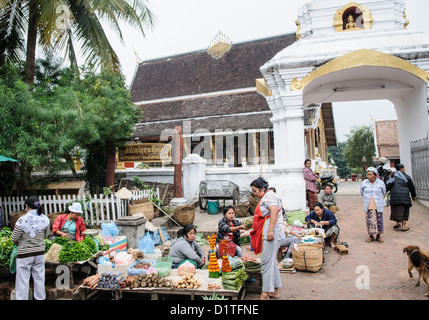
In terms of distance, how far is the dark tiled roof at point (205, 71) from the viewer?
19062 mm

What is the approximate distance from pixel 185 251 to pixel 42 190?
6550mm

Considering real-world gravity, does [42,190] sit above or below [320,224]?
above

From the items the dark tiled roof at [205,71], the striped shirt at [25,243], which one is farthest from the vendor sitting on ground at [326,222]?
the dark tiled roof at [205,71]

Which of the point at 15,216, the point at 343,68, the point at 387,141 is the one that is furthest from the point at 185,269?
the point at 387,141

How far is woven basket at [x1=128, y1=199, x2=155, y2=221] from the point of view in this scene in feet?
25.5

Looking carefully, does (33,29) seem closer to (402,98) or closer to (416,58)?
(416,58)

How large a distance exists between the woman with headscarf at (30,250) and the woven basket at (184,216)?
14.1 feet

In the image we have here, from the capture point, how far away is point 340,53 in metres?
8.10

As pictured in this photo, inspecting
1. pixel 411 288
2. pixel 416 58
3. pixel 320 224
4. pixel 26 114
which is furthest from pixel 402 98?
Answer: pixel 26 114

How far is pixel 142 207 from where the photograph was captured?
7980 millimetres

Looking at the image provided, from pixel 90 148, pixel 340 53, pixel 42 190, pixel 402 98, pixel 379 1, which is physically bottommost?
pixel 42 190

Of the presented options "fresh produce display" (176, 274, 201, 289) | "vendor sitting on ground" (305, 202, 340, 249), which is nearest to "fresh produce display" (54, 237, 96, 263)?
"fresh produce display" (176, 274, 201, 289)

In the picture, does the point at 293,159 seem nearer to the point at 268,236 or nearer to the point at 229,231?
the point at 229,231

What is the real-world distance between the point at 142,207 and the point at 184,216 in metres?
1.15
